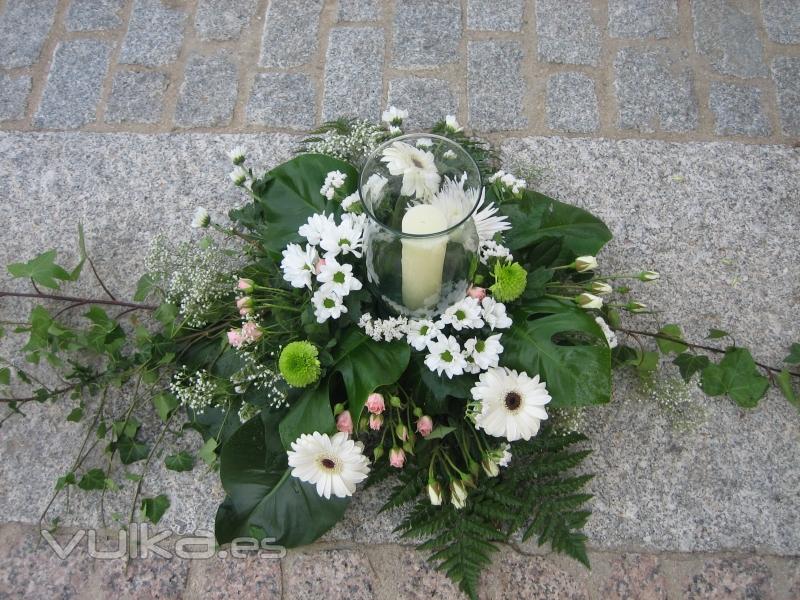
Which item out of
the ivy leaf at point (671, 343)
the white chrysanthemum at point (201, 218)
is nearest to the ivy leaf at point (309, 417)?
the white chrysanthemum at point (201, 218)

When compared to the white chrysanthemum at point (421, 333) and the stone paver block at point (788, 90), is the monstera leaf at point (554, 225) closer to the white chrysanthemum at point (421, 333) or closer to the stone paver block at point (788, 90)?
the white chrysanthemum at point (421, 333)

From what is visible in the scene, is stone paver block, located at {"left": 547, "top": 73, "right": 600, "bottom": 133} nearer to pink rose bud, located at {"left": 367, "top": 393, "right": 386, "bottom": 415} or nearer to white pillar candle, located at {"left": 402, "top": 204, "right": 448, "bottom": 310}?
white pillar candle, located at {"left": 402, "top": 204, "right": 448, "bottom": 310}

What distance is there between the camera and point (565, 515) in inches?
61.6

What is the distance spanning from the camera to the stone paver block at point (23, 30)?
7.83 feet

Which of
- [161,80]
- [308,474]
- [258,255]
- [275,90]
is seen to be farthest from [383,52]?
[308,474]

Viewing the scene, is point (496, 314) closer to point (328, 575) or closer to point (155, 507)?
point (328, 575)

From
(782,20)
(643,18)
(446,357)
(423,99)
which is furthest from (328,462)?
(782,20)

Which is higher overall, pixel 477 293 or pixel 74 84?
pixel 477 293

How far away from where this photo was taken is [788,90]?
225 centimetres

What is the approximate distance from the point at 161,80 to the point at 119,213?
0.54 metres

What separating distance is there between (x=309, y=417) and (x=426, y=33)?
4.83ft

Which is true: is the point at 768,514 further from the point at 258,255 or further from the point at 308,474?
the point at 258,255

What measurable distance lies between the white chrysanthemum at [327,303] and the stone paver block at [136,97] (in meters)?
1.13

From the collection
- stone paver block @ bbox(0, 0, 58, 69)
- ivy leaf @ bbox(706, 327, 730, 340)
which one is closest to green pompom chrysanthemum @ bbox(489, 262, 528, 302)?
ivy leaf @ bbox(706, 327, 730, 340)
